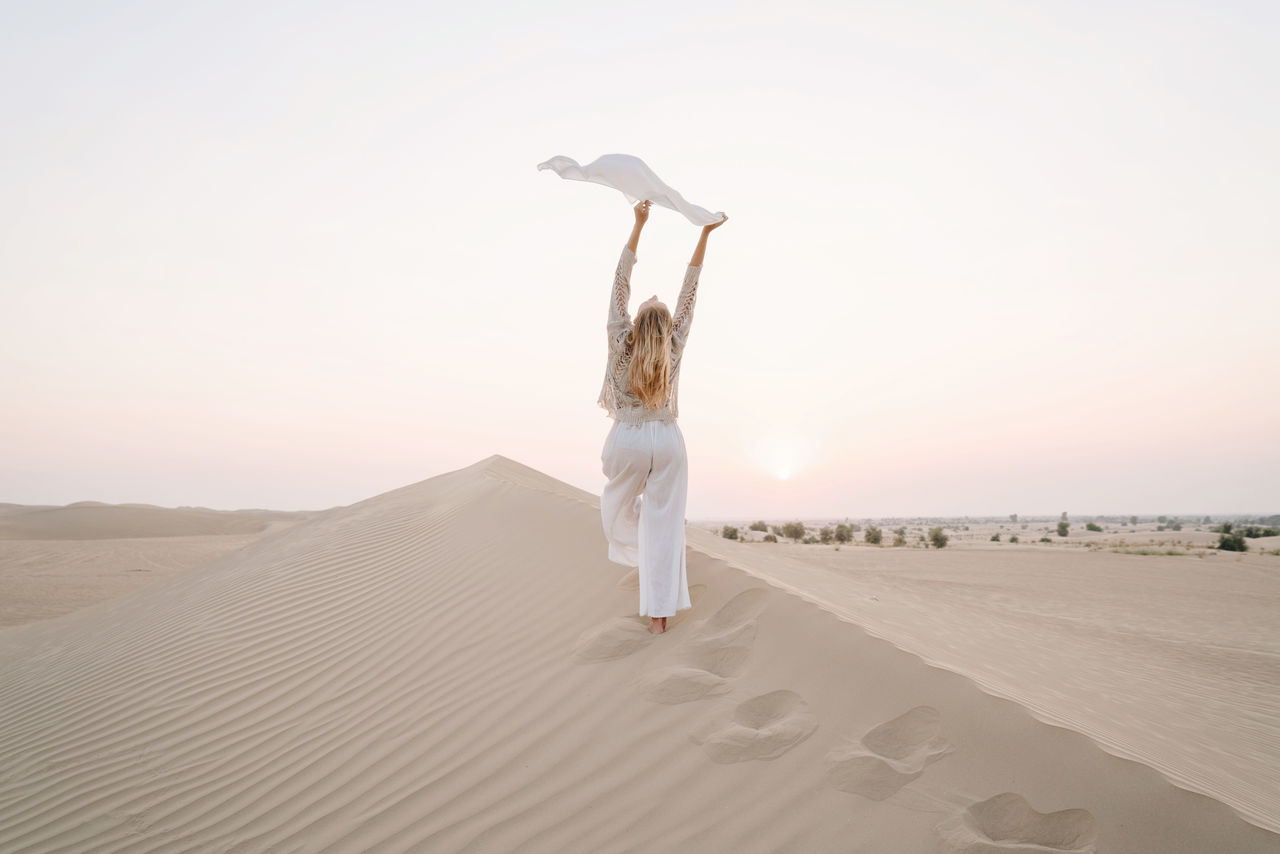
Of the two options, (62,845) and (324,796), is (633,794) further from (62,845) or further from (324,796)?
(62,845)

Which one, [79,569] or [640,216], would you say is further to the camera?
[79,569]

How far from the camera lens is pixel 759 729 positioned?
3.15 meters

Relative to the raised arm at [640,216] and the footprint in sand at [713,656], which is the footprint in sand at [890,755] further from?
the raised arm at [640,216]

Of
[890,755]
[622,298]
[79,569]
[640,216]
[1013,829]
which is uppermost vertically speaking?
[640,216]

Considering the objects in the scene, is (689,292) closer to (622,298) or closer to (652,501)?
(622,298)

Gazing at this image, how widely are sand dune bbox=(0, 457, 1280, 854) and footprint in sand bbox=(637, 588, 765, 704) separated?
0.6 inches

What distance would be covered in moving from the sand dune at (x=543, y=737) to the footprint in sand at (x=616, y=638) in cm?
2

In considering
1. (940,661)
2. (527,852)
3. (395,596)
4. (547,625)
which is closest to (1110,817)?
(940,661)

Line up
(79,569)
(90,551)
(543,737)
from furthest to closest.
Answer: (90,551) → (79,569) → (543,737)

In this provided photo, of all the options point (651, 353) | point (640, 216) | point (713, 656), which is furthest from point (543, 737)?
point (640, 216)

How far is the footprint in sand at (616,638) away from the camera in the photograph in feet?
13.1

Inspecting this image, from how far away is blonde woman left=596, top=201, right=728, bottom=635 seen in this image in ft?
13.5

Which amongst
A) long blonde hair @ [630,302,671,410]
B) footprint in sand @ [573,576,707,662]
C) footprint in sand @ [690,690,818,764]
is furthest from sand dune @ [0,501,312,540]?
footprint in sand @ [690,690,818,764]

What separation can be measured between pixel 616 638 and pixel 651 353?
1.71m
